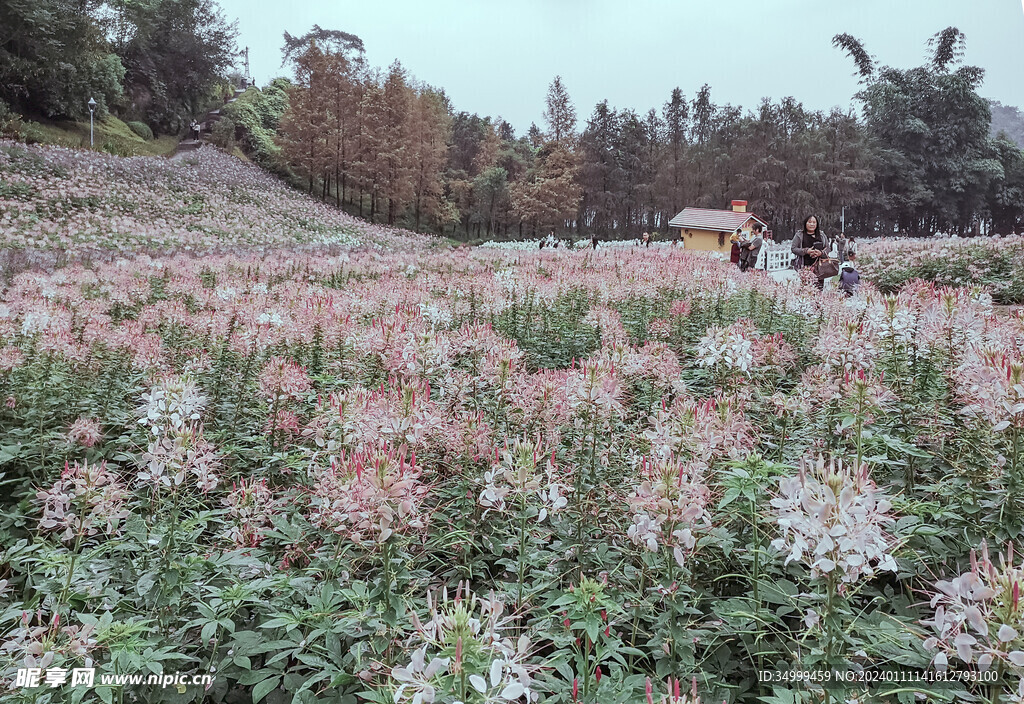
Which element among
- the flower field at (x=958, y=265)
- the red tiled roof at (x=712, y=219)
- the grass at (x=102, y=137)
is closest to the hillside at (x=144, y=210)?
the grass at (x=102, y=137)

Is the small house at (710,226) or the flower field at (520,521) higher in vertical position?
the small house at (710,226)

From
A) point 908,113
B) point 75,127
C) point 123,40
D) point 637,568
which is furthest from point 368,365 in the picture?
point 123,40

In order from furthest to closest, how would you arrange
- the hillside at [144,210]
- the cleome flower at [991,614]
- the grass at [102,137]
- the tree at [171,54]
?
1. the tree at [171,54]
2. the grass at [102,137]
3. the hillside at [144,210]
4. the cleome flower at [991,614]

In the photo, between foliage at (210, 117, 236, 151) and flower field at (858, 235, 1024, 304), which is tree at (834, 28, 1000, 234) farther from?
foliage at (210, 117, 236, 151)

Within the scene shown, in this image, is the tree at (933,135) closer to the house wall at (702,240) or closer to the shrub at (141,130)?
the house wall at (702,240)

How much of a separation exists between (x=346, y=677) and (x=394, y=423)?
2.62ft

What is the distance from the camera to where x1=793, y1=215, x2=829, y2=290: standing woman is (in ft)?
28.8

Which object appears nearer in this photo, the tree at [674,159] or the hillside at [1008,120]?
the hillside at [1008,120]

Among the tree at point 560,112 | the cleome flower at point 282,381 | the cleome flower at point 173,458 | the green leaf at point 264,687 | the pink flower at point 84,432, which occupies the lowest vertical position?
the green leaf at point 264,687

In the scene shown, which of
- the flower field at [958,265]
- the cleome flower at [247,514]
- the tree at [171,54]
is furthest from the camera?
the tree at [171,54]

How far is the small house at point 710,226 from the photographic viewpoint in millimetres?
21594

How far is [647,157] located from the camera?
37531mm

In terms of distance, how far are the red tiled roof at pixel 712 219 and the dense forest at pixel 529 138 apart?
2306 millimetres

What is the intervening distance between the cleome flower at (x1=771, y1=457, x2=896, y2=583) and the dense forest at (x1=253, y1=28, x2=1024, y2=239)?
1686cm
